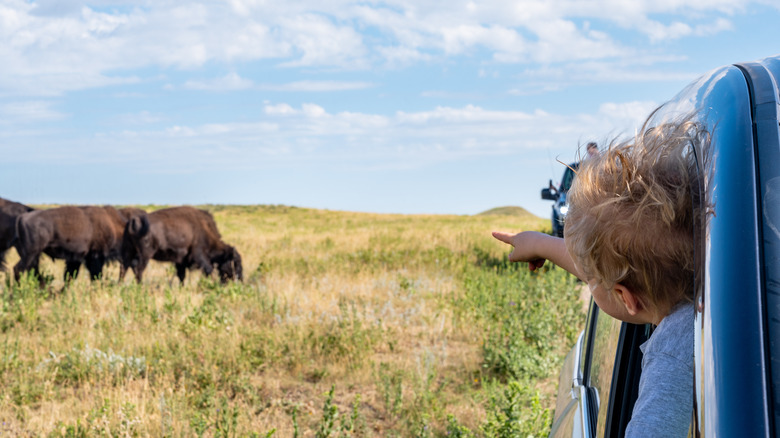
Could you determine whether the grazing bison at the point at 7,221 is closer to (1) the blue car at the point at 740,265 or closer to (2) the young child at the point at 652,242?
(2) the young child at the point at 652,242

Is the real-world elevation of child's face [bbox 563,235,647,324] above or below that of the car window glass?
above

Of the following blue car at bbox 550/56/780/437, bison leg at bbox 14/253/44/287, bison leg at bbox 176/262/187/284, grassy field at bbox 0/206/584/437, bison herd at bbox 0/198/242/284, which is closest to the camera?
blue car at bbox 550/56/780/437

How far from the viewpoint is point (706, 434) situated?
2.84ft

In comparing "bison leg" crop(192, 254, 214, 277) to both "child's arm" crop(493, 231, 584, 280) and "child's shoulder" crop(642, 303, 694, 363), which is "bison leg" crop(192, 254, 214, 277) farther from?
"child's shoulder" crop(642, 303, 694, 363)

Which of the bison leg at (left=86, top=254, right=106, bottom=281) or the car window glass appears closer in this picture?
the car window glass

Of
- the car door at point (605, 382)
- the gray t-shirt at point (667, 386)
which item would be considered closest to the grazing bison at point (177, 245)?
the car door at point (605, 382)

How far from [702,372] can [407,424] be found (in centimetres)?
441

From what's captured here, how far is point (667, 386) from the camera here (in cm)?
103

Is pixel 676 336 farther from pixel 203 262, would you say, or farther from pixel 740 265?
pixel 203 262

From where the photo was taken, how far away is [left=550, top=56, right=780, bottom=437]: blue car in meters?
0.85

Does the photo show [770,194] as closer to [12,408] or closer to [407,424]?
[407,424]

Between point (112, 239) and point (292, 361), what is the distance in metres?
9.59

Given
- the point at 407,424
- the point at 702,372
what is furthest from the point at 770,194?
the point at 407,424

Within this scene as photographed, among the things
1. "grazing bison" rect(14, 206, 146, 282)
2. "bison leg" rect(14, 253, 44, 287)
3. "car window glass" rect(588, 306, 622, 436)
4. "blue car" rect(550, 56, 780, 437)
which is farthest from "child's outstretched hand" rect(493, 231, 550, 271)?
"bison leg" rect(14, 253, 44, 287)
